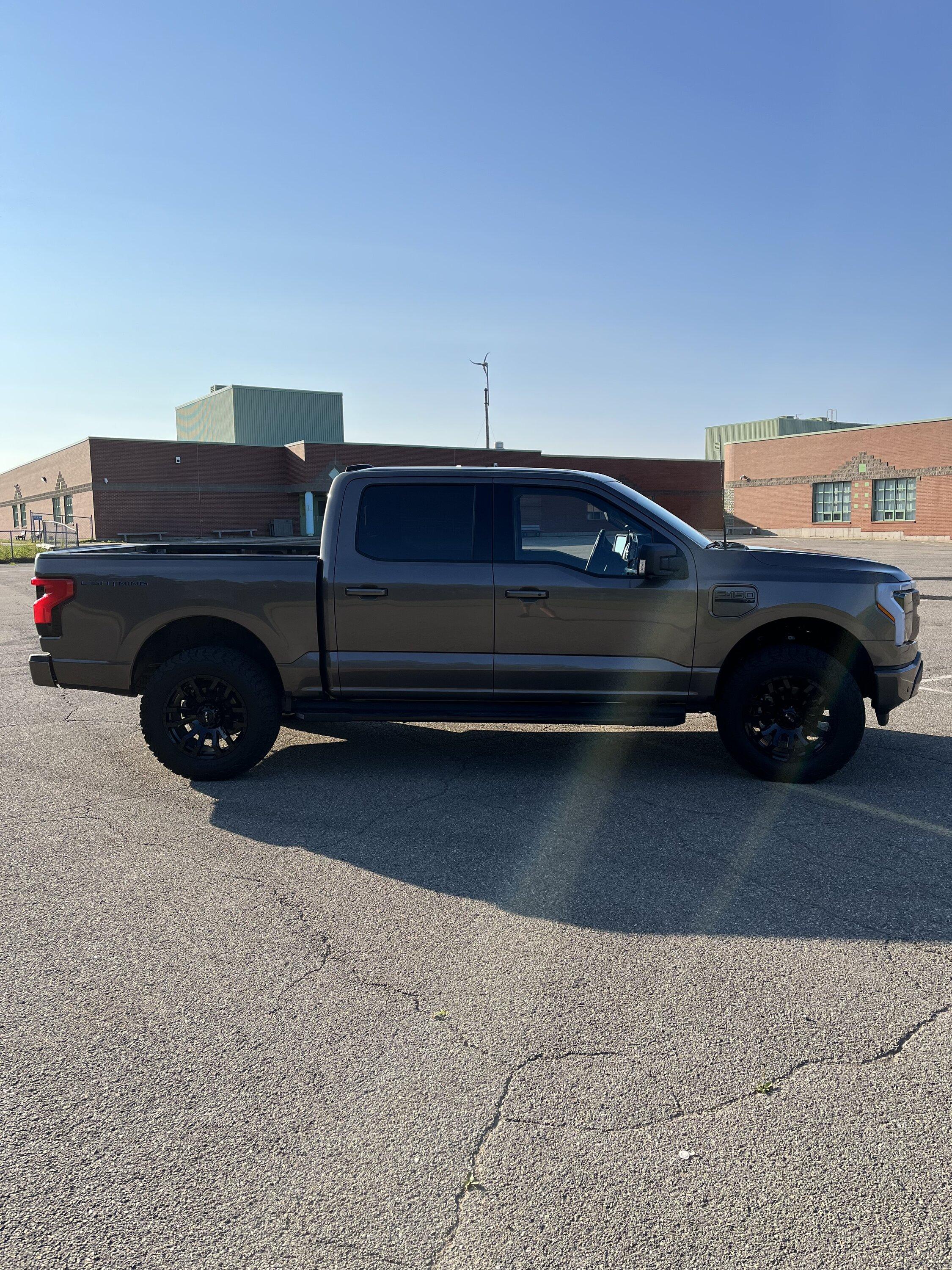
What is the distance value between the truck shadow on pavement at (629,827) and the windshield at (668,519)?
1.62 meters

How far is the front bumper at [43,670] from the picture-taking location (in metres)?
6.36

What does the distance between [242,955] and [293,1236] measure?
63.8 inches

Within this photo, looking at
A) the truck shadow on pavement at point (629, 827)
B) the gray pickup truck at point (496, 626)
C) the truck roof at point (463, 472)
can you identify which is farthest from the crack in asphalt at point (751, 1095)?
the truck roof at point (463, 472)

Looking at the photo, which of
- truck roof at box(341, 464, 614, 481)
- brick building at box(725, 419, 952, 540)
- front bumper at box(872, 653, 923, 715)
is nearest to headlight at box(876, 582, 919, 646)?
front bumper at box(872, 653, 923, 715)

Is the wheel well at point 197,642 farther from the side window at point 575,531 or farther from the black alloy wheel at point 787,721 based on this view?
the black alloy wheel at point 787,721

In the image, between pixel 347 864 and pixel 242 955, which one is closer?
pixel 242 955

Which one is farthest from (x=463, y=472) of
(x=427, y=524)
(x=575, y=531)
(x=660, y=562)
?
(x=660, y=562)

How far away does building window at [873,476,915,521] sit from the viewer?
50750mm

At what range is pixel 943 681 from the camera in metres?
9.84

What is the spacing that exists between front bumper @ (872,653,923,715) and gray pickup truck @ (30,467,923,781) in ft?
0.04

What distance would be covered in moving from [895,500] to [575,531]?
51.1 meters

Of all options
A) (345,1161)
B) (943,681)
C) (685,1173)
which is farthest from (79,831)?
(943,681)

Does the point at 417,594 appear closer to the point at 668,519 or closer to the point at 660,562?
the point at 660,562

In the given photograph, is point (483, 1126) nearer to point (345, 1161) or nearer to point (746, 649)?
point (345, 1161)
